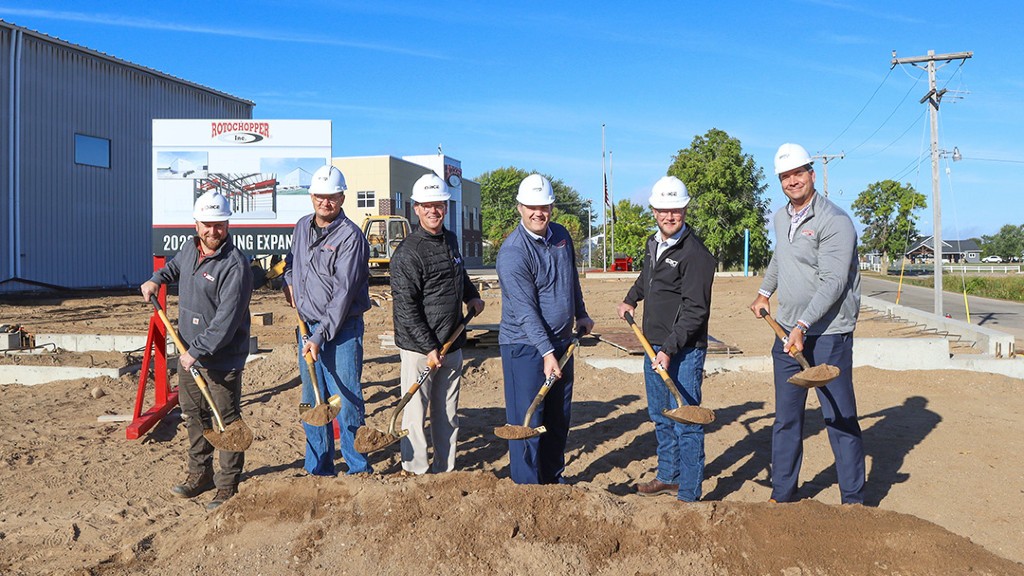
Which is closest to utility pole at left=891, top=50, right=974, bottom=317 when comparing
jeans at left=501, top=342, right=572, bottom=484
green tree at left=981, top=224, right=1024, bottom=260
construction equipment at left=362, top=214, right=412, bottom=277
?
construction equipment at left=362, top=214, right=412, bottom=277

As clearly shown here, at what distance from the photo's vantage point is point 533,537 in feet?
11.5

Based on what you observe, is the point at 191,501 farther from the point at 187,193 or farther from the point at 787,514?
the point at 187,193

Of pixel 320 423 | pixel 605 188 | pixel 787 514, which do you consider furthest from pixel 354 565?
pixel 605 188

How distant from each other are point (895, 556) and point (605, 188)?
45.2m

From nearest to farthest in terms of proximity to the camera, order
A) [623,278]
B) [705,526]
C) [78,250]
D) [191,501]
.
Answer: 1. [705,526]
2. [191,501]
3. [78,250]
4. [623,278]

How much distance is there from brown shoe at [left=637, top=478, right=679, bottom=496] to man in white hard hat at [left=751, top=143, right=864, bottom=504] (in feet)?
2.28

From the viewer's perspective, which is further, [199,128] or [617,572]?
[199,128]

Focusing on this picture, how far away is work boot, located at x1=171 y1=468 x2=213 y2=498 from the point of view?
5195mm

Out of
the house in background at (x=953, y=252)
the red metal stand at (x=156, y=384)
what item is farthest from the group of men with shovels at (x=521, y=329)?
the house in background at (x=953, y=252)

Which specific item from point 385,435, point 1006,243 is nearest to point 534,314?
point 385,435

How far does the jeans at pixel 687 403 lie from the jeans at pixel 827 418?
44 centimetres

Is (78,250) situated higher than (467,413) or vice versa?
(78,250)

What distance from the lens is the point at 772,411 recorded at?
7676mm

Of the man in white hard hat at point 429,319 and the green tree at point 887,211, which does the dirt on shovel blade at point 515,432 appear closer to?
the man in white hard hat at point 429,319
